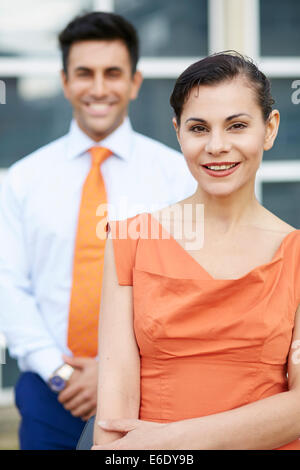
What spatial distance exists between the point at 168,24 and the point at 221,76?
248cm

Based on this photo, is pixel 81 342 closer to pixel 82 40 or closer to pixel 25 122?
pixel 82 40

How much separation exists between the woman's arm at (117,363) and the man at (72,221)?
59cm

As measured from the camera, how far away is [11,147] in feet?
11.8

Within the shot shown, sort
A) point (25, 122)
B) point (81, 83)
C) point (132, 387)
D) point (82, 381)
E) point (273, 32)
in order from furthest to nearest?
point (273, 32)
point (25, 122)
point (81, 83)
point (82, 381)
point (132, 387)

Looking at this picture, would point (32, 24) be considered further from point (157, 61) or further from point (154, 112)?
point (154, 112)

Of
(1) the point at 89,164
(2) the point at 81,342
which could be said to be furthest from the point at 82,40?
(2) the point at 81,342

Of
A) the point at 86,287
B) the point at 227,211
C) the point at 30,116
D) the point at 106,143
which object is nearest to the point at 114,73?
the point at 106,143

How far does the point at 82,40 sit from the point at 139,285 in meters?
1.12

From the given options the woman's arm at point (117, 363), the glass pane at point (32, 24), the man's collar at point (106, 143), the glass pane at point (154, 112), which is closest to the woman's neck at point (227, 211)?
the woman's arm at point (117, 363)

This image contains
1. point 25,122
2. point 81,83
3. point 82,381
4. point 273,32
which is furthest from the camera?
point 273,32

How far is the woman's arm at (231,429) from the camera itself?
4.41ft

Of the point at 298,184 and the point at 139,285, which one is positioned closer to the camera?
the point at 139,285

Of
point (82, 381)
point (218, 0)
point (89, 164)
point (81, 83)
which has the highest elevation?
point (218, 0)


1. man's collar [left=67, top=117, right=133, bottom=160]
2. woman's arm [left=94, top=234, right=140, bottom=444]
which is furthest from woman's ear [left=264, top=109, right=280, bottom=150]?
man's collar [left=67, top=117, right=133, bottom=160]
